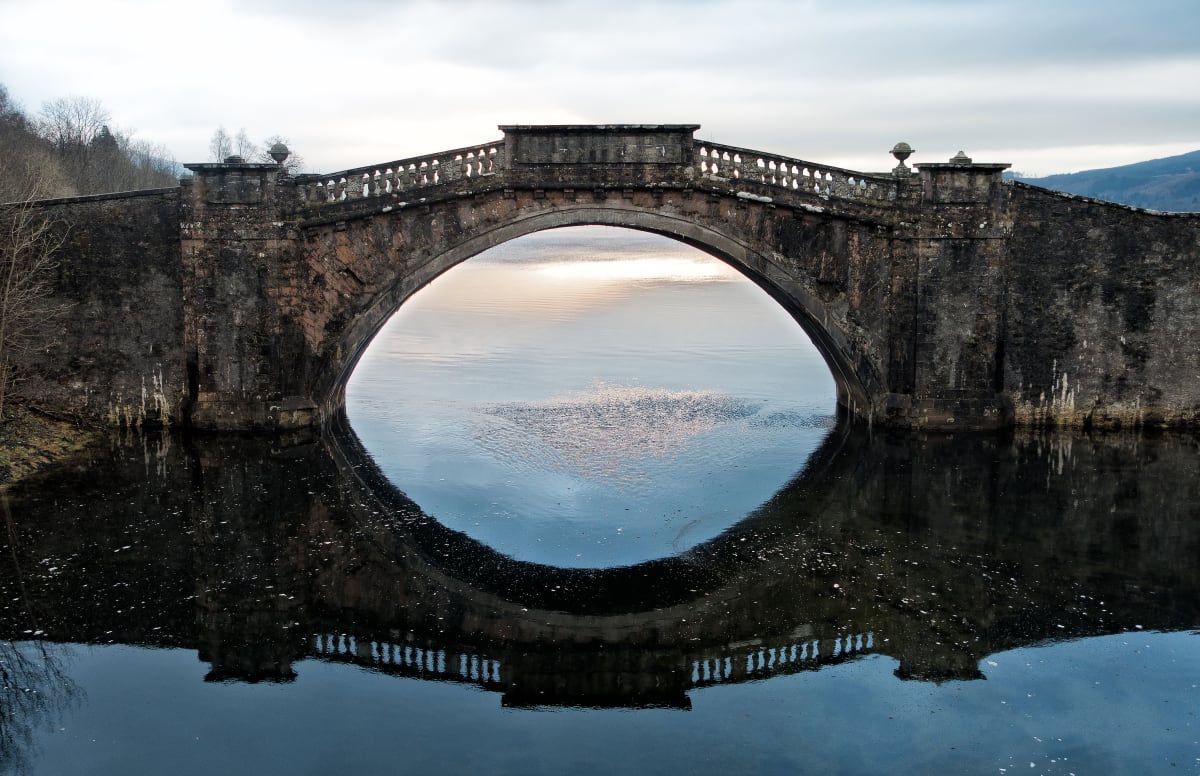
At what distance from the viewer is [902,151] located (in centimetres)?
2175

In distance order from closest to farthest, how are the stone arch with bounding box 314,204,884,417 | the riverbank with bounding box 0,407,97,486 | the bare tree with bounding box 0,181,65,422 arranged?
the riverbank with bounding box 0,407,97,486, the bare tree with bounding box 0,181,65,422, the stone arch with bounding box 314,204,884,417

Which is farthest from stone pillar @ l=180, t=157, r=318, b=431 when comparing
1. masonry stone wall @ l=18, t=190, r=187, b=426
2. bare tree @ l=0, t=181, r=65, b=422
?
bare tree @ l=0, t=181, r=65, b=422

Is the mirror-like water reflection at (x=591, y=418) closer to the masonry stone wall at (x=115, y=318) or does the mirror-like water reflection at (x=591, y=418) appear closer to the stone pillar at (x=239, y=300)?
the stone pillar at (x=239, y=300)

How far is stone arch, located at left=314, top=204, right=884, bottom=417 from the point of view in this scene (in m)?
22.0

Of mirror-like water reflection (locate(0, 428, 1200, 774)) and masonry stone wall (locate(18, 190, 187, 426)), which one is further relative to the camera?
masonry stone wall (locate(18, 190, 187, 426))

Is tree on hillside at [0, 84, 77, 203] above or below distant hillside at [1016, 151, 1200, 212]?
below

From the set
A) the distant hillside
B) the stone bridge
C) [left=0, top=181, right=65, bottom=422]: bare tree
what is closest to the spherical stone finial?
the stone bridge

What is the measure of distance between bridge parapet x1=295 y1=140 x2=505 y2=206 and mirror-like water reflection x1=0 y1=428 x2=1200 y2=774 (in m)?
6.11

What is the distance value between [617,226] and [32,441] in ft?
41.6

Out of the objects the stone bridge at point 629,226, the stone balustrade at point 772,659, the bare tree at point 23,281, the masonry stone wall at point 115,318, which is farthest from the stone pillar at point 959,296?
the bare tree at point 23,281

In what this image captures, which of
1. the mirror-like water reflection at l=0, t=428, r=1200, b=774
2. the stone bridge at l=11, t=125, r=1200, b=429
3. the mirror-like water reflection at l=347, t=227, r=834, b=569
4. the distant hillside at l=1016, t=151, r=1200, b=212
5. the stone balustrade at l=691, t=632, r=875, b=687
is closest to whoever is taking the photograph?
the mirror-like water reflection at l=0, t=428, r=1200, b=774

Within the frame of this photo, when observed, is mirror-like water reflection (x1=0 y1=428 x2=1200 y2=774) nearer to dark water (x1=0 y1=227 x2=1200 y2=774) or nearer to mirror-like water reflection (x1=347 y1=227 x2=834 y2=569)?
dark water (x1=0 y1=227 x2=1200 y2=774)

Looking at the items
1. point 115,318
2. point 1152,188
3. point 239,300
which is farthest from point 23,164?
point 1152,188

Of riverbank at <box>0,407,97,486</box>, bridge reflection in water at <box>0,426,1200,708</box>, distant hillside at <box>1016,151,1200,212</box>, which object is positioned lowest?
bridge reflection in water at <box>0,426,1200,708</box>
